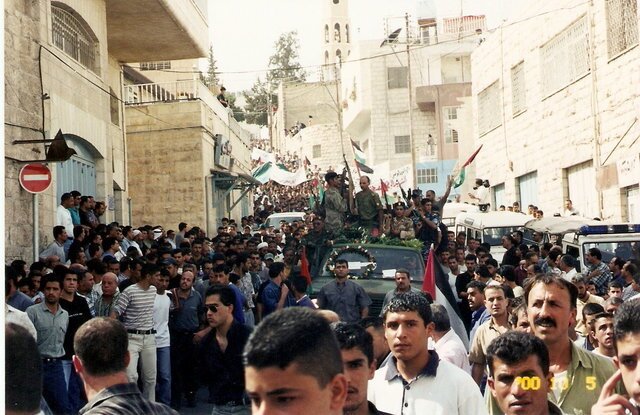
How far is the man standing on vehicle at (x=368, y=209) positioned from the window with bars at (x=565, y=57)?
1016 centimetres

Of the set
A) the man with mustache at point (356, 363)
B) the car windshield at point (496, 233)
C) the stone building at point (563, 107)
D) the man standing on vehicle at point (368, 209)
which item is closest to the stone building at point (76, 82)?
the man standing on vehicle at point (368, 209)

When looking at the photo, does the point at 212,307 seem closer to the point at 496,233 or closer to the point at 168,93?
the point at 496,233

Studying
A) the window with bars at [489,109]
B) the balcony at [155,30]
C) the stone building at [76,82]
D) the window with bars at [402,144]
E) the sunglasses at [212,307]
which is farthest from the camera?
the window with bars at [402,144]

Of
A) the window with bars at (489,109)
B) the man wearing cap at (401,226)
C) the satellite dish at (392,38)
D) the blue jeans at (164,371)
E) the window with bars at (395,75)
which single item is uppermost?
the satellite dish at (392,38)

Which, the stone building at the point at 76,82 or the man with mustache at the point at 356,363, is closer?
the man with mustache at the point at 356,363

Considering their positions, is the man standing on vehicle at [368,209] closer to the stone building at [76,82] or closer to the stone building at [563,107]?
the stone building at [76,82]

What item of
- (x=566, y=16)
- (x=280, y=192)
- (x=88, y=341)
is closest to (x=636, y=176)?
(x=566, y=16)

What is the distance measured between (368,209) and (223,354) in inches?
380

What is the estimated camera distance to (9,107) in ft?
45.2

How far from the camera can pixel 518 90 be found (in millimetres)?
31219

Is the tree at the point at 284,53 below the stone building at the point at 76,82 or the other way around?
the other way around

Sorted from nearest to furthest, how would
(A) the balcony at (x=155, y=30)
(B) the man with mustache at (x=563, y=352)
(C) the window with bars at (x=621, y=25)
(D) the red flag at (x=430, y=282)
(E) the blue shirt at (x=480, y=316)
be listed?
(B) the man with mustache at (x=563, y=352)
(E) the blue shirt at (x=480, y=316)
(D) the red flag at (x=430, y=282)
(C) the window with bars at (x=621, y=25)
(A) the balcony at (x=155, y=30)

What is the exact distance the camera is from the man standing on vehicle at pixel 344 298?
11.9 m

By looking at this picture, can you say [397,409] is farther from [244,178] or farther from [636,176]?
[244,178]
